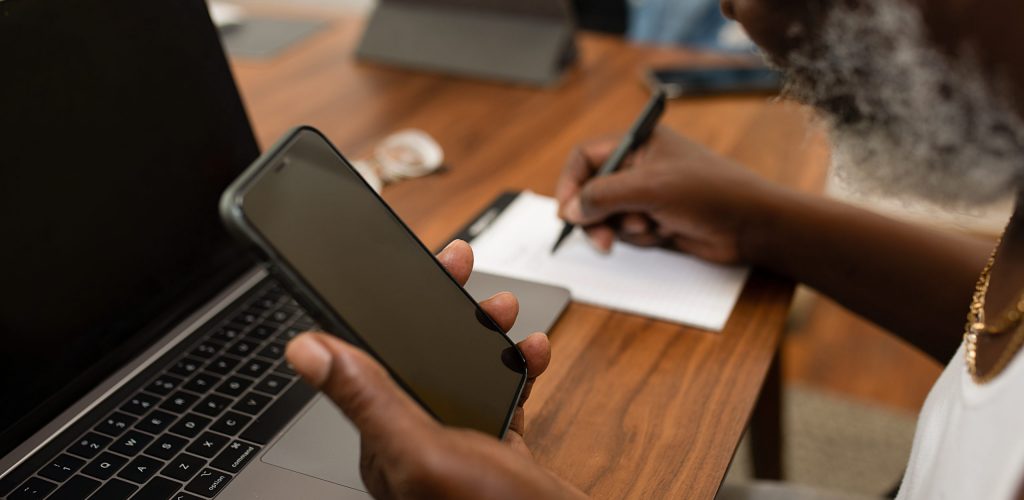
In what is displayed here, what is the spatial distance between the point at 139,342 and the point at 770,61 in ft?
1.80

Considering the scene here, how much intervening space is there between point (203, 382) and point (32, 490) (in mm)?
135

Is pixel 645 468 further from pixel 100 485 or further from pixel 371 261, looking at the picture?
pixel 100 485

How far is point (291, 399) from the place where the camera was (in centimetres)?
63

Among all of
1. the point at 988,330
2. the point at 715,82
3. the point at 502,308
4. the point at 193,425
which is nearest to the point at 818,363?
the point at 715,82

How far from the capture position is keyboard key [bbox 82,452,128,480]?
0.57 meters

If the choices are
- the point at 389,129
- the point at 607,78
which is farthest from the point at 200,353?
the point at 607,78

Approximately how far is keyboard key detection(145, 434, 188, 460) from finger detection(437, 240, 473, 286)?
9.0 inches

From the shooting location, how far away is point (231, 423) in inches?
23.9

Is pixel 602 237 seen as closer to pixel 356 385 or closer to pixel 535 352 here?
pixel 535 352

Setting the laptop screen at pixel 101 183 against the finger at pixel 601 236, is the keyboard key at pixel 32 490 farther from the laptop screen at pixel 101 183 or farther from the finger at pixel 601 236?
the finger at pixel 601 236

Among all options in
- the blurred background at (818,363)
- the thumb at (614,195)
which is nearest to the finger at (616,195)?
the thumb at (614,195)

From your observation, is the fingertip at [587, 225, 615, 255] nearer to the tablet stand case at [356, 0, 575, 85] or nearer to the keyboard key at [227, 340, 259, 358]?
the keyboard key at [227, 340, 259, 358]

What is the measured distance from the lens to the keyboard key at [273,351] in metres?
0.67

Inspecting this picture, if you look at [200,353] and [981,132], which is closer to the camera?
[981,132]
